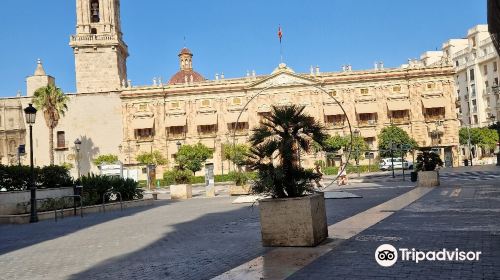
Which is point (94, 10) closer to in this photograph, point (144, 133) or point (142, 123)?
point (142, 123)

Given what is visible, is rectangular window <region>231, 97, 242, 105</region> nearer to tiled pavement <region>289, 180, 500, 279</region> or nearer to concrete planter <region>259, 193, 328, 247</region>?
tiled pavement <region>289, 180, 500, 279</region>

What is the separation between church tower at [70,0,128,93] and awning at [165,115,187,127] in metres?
8.60

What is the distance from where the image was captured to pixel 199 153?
59875mm

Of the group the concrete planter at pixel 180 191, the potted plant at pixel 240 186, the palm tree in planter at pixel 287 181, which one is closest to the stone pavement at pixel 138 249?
the palm tree in planter at pixel 287 181

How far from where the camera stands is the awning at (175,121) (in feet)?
226

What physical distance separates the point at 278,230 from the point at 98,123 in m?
65.3

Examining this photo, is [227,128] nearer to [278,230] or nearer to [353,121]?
[353,121]

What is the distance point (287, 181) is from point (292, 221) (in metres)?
0.70

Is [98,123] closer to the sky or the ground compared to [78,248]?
closer to the sky

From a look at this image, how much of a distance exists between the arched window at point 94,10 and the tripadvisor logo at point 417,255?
211ft

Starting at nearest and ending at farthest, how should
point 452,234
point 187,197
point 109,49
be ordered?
point 452,234 → point 187,197 → point 109,49

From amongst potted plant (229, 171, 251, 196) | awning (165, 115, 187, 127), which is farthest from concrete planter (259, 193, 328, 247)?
awning (165, 115, 187, 127)

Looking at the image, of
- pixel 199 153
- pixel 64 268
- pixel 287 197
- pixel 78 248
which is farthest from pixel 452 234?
pixel 199 153

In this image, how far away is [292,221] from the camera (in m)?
7.73
